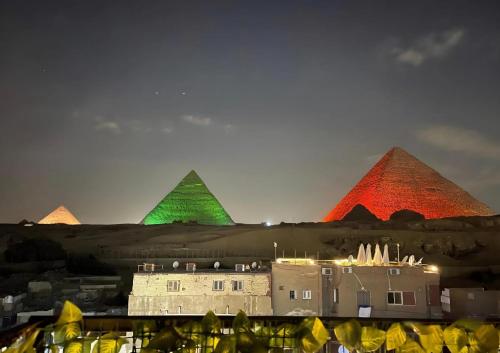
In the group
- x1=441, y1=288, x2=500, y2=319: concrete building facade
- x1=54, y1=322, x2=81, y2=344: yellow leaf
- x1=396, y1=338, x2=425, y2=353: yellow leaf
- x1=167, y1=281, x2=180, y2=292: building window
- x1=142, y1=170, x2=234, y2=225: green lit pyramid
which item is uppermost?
x1=142, y1=170, x2=234, y2=225: green lit pyramid

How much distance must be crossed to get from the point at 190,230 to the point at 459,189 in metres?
34.5

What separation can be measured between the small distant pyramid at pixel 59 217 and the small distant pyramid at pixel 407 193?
33.3m

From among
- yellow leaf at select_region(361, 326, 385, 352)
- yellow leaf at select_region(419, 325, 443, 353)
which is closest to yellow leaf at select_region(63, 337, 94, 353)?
yellow leaf at select_region(361, 326, 385, 352)

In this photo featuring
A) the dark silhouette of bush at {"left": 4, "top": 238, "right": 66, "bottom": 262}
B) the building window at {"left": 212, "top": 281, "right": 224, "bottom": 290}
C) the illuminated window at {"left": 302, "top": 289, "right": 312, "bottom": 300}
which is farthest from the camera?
the dark silhouette of bush at {"left": 4, "top": 238, "right": 66, "bottom": 262}

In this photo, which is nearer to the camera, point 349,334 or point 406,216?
point 349,334

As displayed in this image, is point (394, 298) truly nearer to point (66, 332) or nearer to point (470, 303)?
point (470, 303)

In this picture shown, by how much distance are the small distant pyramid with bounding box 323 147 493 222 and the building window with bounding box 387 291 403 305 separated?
1517 inches

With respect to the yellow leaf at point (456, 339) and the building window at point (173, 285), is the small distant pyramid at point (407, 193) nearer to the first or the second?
the building window at point (173, 285)

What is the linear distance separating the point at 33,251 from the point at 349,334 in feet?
98.0

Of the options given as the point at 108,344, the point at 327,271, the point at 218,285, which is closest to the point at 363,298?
the point at 327,271

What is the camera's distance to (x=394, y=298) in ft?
42.9

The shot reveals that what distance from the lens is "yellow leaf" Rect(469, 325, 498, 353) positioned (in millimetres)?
2635

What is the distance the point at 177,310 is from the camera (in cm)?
1447

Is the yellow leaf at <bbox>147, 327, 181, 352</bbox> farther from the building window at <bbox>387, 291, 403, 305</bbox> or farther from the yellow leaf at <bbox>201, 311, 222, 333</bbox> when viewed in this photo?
the building window at <bbox>387, 291, 403, 305</bbox>
